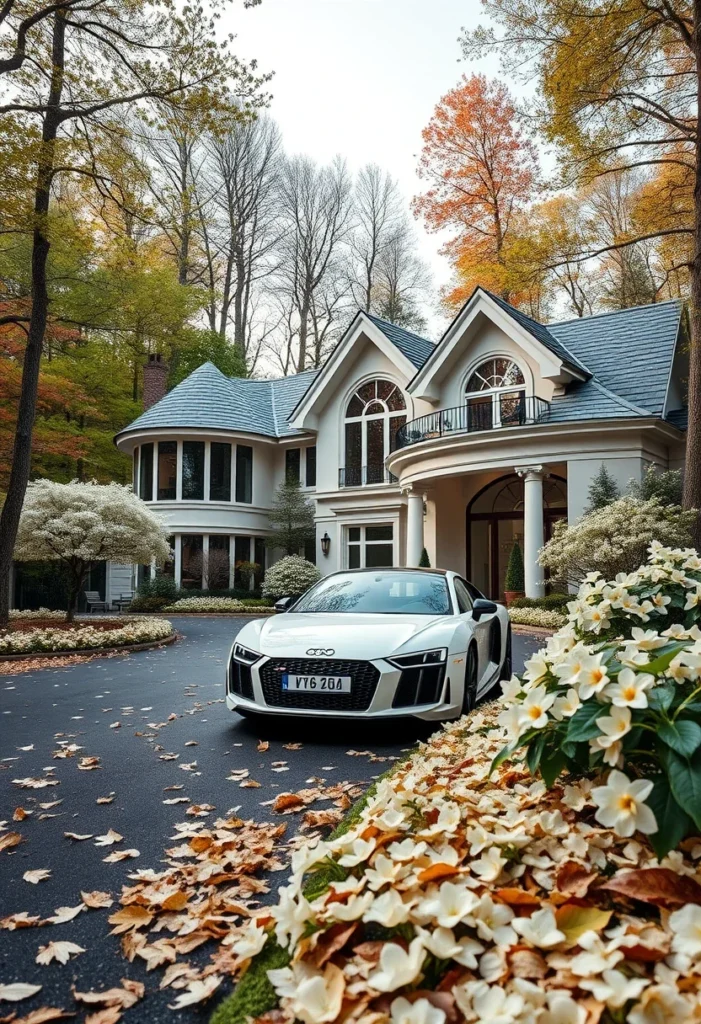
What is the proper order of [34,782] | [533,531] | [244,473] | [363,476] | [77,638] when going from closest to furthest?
[34,782] → [77,638] → [533,531] → [363,476] → [244,473]

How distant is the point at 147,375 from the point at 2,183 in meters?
18.6

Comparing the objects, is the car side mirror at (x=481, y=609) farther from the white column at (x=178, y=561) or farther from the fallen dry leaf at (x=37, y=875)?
the white column at (x=178, y=561)

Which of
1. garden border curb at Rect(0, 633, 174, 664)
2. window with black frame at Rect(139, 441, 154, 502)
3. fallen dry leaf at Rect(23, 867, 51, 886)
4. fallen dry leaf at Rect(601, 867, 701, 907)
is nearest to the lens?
fallen dry leaf at Rect(601, 867, 701, 907)

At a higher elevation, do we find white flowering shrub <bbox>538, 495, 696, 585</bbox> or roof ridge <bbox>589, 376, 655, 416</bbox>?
roof ridge <bbox>589, 376, 655, 416</bbox>

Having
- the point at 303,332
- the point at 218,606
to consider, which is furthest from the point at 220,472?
the point at 303,332

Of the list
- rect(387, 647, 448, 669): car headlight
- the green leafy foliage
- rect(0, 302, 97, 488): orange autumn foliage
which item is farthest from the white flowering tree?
rect(387, 647, 448, 669): car headlight

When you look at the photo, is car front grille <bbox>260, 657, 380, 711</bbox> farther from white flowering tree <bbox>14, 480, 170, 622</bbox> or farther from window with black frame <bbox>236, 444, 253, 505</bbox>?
window with black frame <bbox>236, 444, 253, 505</bbox>

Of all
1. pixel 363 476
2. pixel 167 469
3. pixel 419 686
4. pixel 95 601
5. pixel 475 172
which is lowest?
pixel 95 601

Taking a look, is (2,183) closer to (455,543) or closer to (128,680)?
(128,680)

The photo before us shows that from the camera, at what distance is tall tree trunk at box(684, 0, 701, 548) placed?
1254 cm

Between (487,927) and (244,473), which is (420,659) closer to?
(487,927)

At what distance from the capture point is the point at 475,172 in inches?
1196

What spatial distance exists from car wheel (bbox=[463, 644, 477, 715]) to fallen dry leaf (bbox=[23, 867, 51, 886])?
3289mm

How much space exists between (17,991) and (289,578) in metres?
21.2
